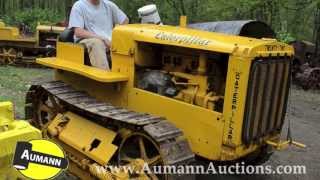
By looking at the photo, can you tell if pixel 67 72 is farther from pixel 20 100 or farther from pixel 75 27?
pixel 20 100

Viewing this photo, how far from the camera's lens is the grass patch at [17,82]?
366 inches

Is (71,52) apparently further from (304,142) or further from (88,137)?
(304,142)

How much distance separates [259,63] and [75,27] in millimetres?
2713

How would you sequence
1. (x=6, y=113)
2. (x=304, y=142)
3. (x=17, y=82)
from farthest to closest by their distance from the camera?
1. (x=17, y=82)
2. (x=304, y=142)
3. (x=6, y=113)

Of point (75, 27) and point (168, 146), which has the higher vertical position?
Answer: point (75, 27)

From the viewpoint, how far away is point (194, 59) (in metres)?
5.10

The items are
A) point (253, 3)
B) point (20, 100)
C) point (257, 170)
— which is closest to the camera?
point (257, 170)

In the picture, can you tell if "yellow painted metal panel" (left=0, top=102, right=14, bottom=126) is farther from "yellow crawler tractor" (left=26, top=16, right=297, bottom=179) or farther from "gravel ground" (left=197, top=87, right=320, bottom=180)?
"gravel ground" (left=197, top=87, right=320, bottom=180)

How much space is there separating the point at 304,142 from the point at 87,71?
13.5 feet

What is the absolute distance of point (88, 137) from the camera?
5414 millimetres

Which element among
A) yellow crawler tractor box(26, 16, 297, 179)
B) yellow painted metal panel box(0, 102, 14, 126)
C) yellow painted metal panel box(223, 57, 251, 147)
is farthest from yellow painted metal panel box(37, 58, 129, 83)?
yellow painted metal panel box(0, 102, 14, 126)

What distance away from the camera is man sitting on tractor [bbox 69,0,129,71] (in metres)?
5.86

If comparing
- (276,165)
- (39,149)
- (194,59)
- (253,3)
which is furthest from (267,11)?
(39,149)

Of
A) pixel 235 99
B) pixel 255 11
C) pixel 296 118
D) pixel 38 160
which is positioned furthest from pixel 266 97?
pixel 255 11
